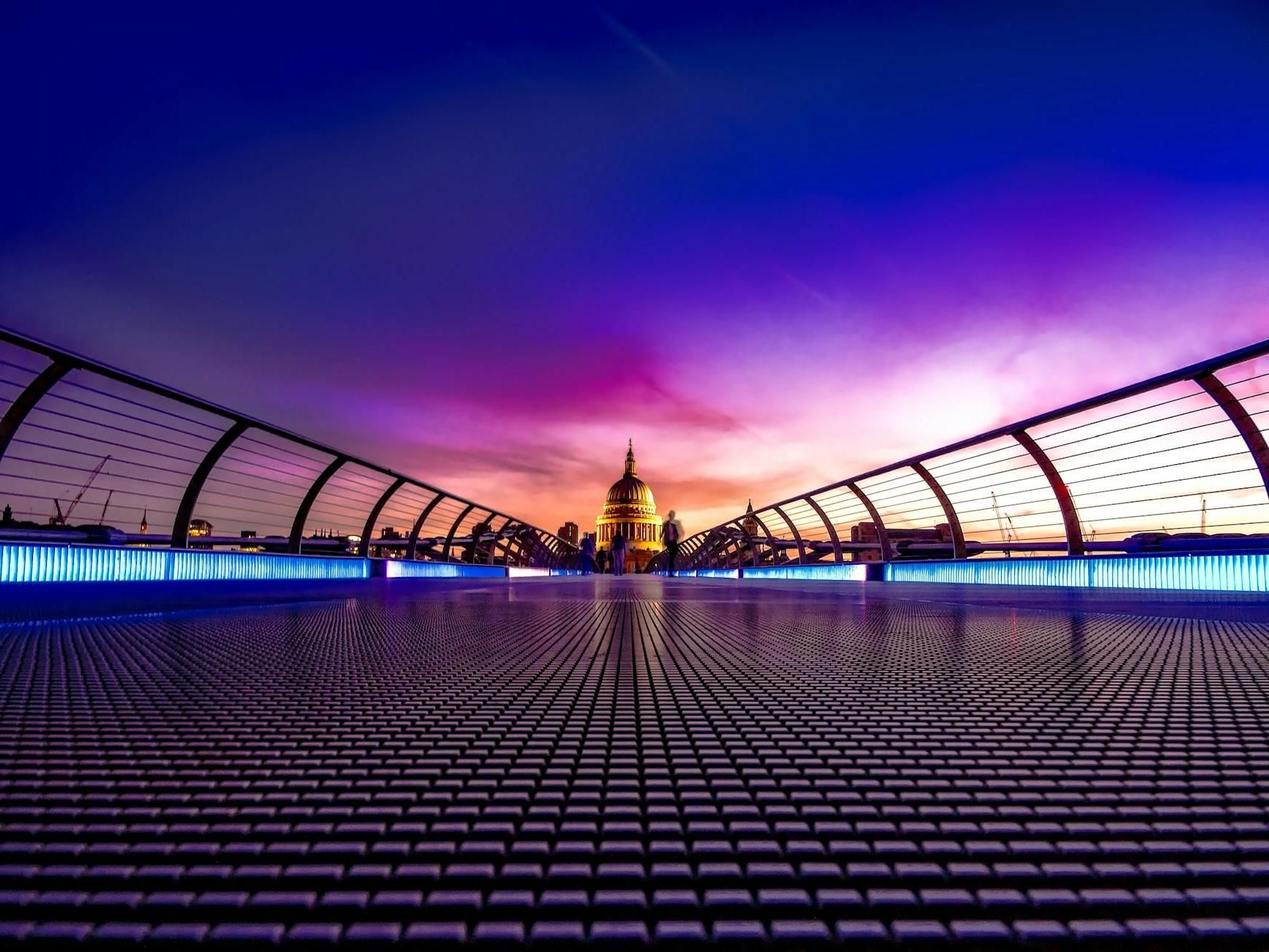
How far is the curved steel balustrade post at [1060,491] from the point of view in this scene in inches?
228

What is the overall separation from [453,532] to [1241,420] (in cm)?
1163

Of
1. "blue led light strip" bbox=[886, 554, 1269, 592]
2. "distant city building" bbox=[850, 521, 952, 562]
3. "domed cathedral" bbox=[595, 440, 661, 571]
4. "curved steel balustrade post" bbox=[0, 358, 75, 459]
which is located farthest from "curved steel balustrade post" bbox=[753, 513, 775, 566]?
"domed cathedral" bbox=[595, 440, 661, 571]

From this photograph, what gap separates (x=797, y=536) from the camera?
40.5 feet

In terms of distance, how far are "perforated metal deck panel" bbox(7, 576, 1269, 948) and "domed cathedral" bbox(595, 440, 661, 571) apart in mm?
95387

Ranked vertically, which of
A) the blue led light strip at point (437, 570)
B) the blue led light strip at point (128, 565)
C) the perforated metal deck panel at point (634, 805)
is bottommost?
the blue led light strip at point (437, 570)

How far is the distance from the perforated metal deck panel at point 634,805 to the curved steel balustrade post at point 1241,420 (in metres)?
3.63

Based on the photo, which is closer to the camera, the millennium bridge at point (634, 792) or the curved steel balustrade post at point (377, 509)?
the millennium bridge at point (634, 792)

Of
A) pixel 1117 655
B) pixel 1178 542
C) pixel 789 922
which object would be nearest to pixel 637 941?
A: pixel 789 922

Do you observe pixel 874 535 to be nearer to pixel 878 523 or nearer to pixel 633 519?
pixel 633 519

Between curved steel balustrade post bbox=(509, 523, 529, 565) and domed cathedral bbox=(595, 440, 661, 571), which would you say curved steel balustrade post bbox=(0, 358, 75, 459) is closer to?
curved steel balustrade post bbox=(509, 523, 529, 565)

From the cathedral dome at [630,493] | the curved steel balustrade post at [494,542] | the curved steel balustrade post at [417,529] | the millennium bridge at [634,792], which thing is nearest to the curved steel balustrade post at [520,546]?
the curved steel balustrade post at [494,542]

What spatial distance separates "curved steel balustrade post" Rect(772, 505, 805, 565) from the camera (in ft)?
40.4

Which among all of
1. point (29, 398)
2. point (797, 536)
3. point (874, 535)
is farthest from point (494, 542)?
point (874, 535)

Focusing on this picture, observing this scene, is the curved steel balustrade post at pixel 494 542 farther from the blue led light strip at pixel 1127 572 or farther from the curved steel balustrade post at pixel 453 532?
the blue led light strip at pixel 1127 572
